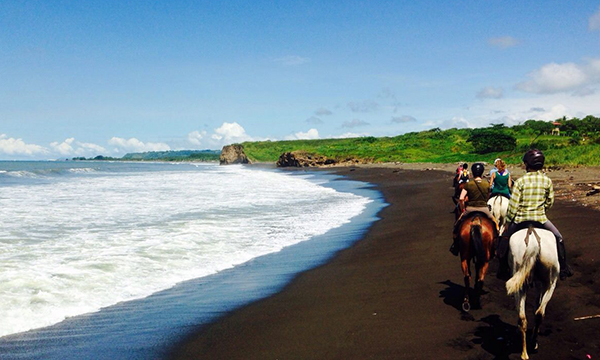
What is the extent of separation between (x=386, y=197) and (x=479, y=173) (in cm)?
1945

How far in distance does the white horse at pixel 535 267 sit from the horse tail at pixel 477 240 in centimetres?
134

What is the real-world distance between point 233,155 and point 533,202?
500 feet

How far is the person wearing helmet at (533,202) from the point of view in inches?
244

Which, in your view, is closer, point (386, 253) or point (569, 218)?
point (386, 253)

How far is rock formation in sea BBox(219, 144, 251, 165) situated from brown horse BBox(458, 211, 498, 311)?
14949 cm

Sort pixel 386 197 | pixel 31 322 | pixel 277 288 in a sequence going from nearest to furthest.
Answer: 1. pixel 31 322
2. pixel 277 288
3. pixel 386 197

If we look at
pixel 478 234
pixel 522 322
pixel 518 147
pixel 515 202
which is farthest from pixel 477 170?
pixel 518 147

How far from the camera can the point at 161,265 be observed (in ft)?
35.2

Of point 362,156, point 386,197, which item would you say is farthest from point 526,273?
point 362,156

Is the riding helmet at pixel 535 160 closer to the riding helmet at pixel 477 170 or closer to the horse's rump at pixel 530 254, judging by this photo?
the horse's rump at pixel 530 254

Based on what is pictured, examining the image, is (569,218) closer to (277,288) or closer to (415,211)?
(415,211)

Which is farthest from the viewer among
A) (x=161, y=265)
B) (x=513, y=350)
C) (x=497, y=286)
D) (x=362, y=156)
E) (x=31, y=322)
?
(x=362, y=156)

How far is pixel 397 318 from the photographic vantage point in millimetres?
6969

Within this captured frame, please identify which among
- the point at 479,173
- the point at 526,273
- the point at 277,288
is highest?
the point at 479,173
